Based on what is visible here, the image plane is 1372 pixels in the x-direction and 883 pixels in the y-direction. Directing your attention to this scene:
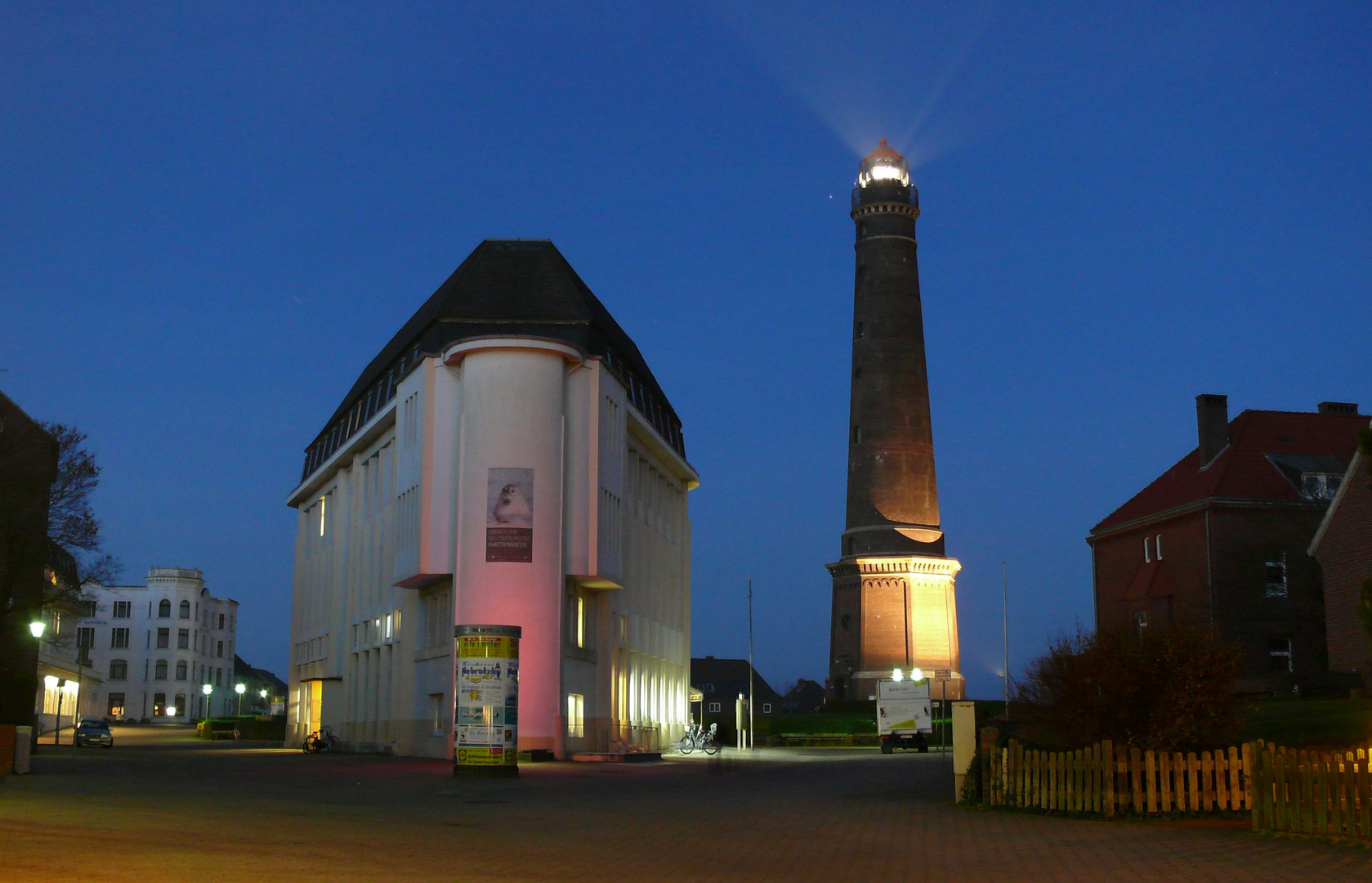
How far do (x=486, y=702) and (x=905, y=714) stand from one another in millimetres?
31507

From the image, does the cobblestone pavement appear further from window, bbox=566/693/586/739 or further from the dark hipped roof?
the dark hipped roof

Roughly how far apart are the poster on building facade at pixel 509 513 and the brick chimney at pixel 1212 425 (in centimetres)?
3153

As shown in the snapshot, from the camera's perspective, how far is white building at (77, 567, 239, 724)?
136 meters

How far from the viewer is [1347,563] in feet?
129

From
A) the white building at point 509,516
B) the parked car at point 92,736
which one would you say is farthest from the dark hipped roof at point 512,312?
the parked car at point 92,736

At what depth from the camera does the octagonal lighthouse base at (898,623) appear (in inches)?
2936

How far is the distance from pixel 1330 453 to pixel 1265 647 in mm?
9521

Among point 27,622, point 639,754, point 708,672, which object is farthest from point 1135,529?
point 708,672

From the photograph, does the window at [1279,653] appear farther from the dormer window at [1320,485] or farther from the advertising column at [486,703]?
the advertising column at [486,703]

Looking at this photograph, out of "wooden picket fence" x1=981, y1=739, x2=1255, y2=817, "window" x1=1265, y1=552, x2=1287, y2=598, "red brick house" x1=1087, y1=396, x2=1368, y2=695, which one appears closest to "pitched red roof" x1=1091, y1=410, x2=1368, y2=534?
"red brick house" x1=1087, y1=396, x2=1368, y2=695

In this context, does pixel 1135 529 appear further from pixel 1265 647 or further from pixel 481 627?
pixel 481 627

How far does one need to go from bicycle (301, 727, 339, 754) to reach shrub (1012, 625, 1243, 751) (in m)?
38.2

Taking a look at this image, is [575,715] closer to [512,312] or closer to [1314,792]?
[512,312]

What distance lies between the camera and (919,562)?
7475cm
